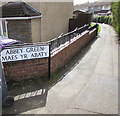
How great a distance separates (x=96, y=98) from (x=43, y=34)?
6.79 m

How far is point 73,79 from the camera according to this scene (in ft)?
16.0

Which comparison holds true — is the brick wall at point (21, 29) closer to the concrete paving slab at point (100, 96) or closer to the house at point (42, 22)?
the house at point (42, 22)

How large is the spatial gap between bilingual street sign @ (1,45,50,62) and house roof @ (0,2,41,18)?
4.65 m

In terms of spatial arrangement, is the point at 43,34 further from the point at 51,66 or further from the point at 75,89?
the point at 75,89

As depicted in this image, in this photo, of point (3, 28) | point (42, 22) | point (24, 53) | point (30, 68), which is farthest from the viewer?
point (42, 22)

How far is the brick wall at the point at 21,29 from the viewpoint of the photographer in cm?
855

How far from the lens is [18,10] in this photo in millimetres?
8672

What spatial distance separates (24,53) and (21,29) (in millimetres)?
5044

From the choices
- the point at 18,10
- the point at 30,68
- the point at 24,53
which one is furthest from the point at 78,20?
the point at 24,53

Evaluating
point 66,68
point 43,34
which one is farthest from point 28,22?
point 66,68

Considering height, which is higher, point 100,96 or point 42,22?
point 42,22

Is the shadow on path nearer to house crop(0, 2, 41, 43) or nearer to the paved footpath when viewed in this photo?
the paved footpath

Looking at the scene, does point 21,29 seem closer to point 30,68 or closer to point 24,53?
point 30,68

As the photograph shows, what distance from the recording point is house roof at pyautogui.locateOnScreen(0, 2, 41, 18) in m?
8.40
